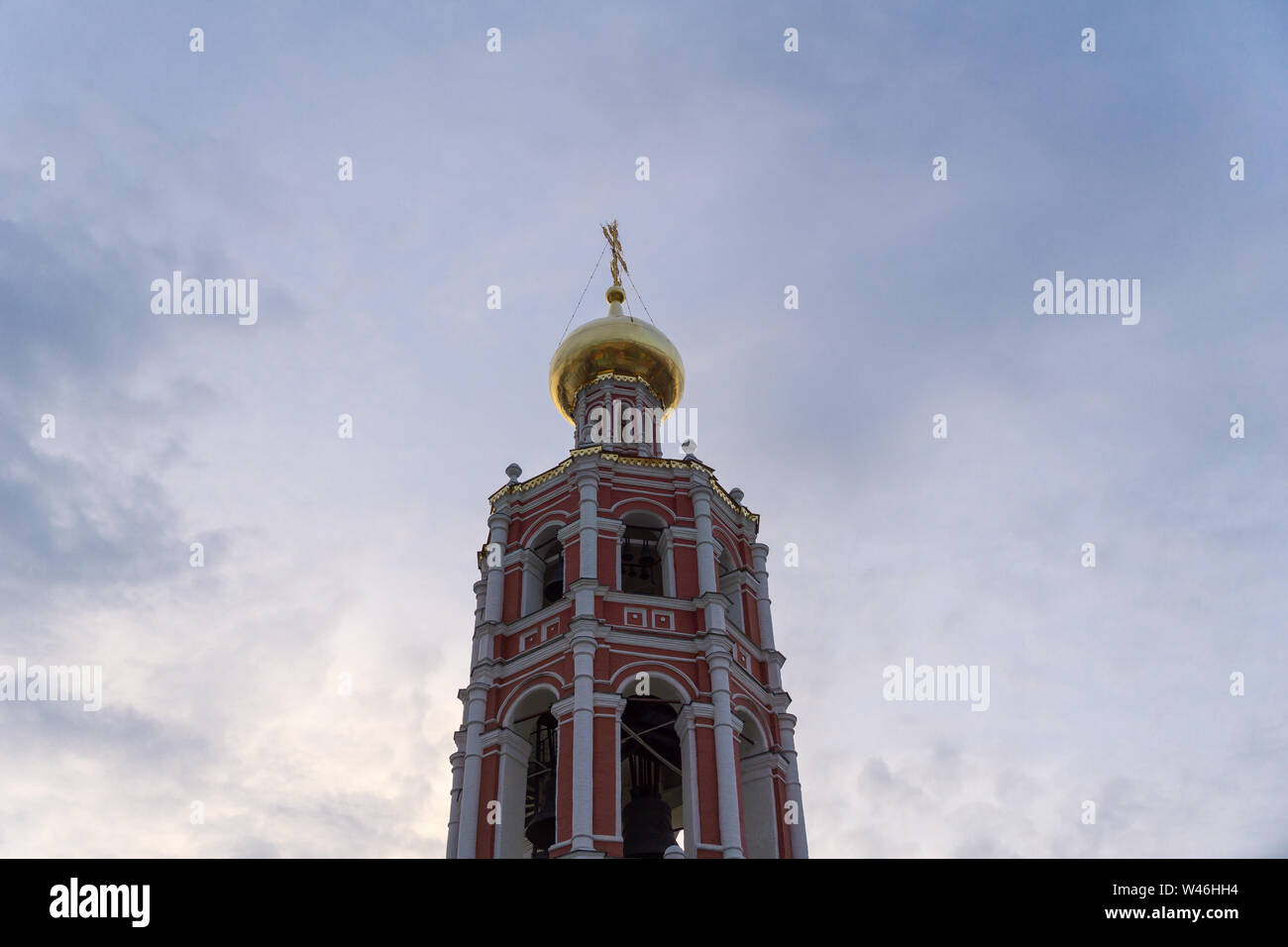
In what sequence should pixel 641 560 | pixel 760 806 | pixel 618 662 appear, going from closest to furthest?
pixel 618 662, pixel 760 806, pixel 641 560

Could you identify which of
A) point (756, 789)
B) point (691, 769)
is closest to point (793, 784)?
point (756, 789)

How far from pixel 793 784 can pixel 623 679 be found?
472cm

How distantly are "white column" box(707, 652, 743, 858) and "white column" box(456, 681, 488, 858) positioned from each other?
5.18 m

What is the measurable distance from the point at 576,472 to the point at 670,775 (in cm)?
773

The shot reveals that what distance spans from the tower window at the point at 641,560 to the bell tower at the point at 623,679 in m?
0.04

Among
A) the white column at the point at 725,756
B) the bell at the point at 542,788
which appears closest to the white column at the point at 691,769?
the white column at the point at 725,756

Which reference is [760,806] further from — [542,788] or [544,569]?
[544,569]

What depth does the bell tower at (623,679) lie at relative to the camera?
2147cm

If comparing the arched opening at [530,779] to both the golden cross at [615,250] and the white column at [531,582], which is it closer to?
the white column at [531,582]

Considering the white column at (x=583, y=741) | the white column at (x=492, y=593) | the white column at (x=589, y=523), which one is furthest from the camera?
the white column at (x=492, y=593)

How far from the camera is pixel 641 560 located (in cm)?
2727
